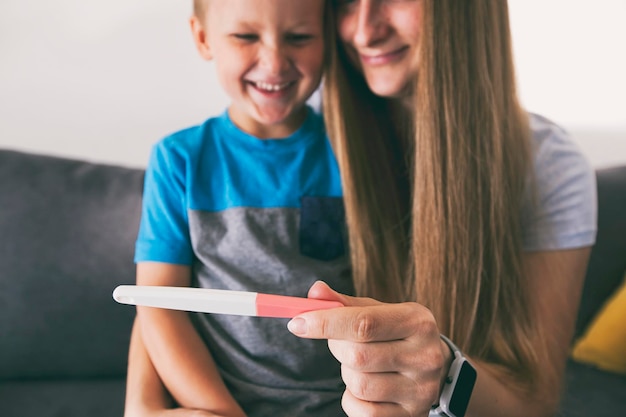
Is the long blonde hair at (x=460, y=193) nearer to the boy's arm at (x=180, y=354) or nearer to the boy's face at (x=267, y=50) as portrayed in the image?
the boy's face at (x=267, y=50)

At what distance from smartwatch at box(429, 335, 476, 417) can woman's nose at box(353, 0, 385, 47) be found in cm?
42

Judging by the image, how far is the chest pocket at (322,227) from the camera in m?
0.92

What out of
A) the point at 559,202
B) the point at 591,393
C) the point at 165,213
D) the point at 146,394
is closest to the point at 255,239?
the point at 165,213

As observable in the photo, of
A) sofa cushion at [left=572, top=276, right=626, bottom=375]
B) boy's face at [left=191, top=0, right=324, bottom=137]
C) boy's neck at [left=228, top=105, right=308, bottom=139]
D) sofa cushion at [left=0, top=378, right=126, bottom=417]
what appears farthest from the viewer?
sofa cushion at [left=572, top=276, right=626, bottom=375]

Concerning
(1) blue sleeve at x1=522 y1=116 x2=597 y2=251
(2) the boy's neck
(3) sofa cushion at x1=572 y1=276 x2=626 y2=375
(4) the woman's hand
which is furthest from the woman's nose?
(3) sofa cushion at x1=572 y1=276 x2=626 y2=375

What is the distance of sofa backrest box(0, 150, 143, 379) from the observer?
48.1 inches

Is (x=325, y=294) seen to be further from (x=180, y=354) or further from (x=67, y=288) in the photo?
(x=67, y=288)

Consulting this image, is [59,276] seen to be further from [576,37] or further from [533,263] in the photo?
[576,37]

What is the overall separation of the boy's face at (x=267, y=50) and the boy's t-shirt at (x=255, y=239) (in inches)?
3.2

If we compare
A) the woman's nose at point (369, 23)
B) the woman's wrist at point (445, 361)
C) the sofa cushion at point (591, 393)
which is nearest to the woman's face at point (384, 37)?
the woman's nose at point (369, 23)

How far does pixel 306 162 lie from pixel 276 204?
8 centimetres

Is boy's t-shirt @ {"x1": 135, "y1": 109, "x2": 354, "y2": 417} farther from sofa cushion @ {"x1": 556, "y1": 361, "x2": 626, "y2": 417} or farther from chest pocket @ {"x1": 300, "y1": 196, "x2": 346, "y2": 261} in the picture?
sofa cushion @ {"x1": 556, "y1": 361, "x2": 626, "y2": 417}

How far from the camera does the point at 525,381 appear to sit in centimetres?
88

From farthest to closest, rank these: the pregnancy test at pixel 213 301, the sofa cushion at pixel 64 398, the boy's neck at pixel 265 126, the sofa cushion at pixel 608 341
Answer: the sofa cushion at pixel 608 341 → the sofa cushion at pixel 64 398 → the boy's neck at pixel 265 126 → the pregnancy test at pixel 213 301
